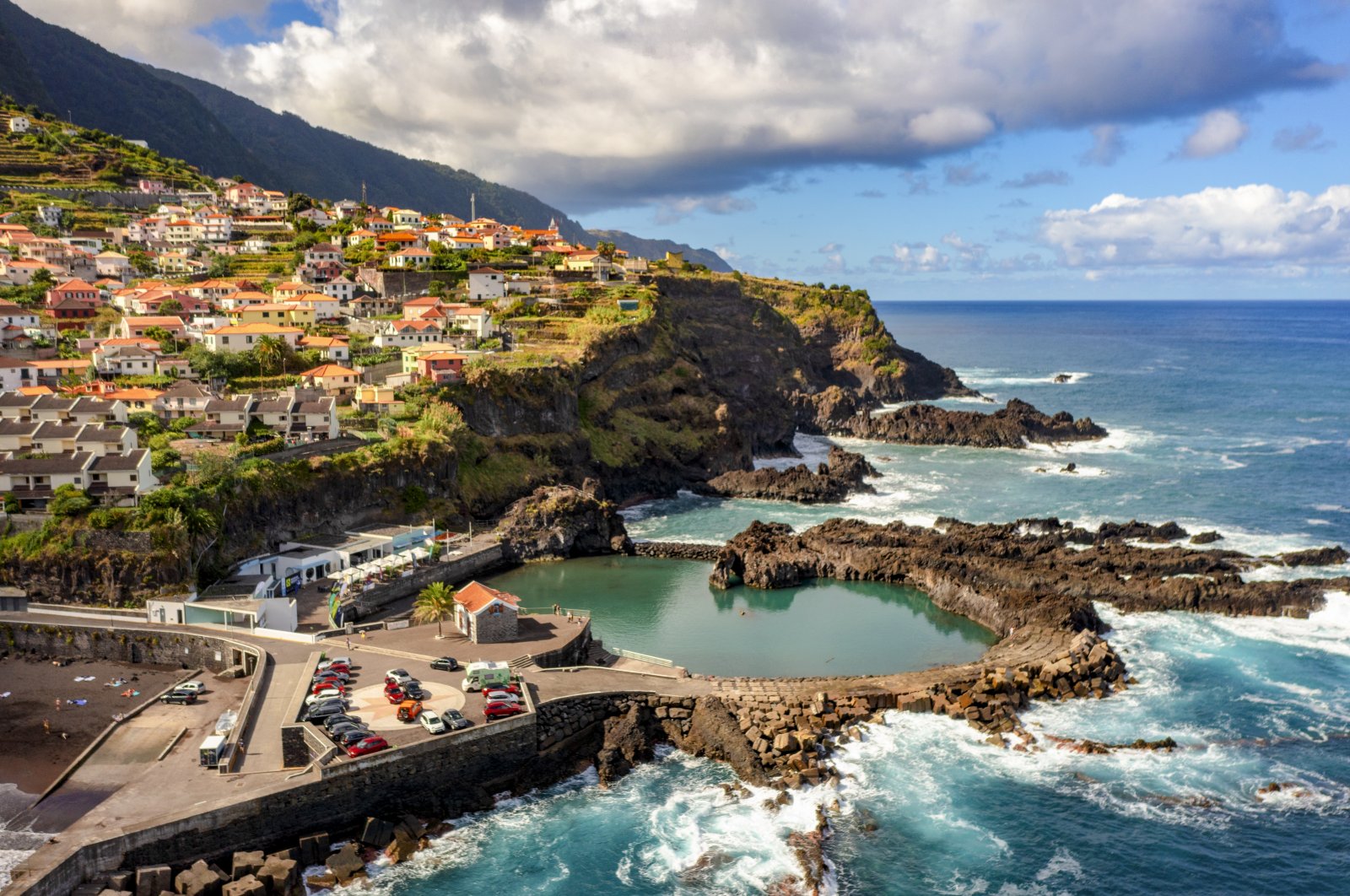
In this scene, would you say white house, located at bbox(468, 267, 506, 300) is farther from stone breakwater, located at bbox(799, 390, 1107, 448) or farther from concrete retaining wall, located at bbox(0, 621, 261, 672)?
concrete retaining wall, located at bbox(0, 621, 261, 672)

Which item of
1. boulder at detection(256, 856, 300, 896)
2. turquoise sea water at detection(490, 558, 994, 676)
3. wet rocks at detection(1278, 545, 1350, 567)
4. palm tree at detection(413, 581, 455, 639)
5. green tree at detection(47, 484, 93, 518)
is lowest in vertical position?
boulder at detection(256, 856, 300, 896)

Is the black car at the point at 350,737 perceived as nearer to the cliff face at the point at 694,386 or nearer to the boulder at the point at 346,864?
the boulder at the point at 346,864

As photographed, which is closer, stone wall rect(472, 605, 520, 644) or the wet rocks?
stone wall rect(472, 605, 520, 644)

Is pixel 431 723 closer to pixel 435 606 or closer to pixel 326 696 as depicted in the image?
pixel 326 696

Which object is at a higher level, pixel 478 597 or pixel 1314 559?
pixel 1314 559

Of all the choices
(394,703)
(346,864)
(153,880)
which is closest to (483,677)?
(394,703)

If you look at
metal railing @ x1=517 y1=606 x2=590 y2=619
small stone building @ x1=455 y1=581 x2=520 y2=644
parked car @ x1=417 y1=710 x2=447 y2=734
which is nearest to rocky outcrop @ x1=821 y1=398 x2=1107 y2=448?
metal railing @ x1=517 y1=606 x2=590 y2=619
